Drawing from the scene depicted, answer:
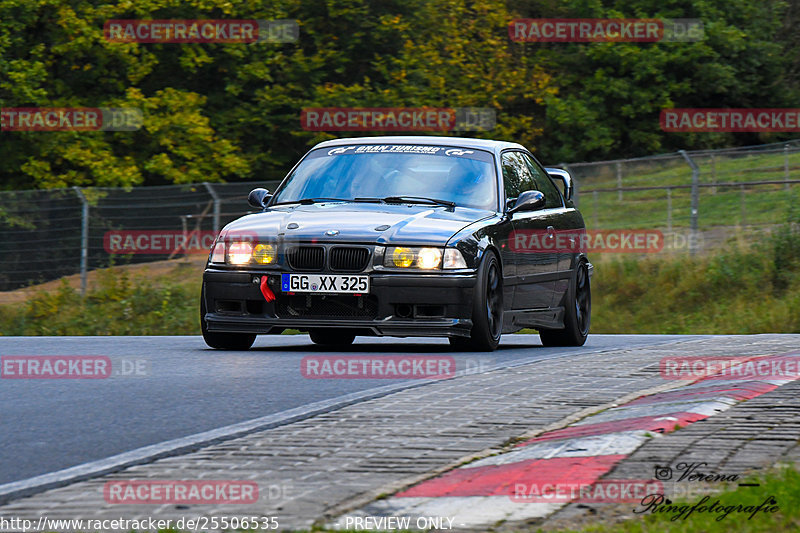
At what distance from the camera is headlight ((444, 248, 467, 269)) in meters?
10.7

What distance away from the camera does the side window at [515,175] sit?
1235 cm

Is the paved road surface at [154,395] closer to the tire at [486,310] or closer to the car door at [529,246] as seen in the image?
the tire at [486,310]

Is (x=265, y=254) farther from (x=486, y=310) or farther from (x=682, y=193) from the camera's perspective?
(x=682, y=193)

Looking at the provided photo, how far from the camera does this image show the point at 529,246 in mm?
12242

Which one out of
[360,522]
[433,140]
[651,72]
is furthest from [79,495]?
[651,72]

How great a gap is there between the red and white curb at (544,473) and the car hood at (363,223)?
345 cm

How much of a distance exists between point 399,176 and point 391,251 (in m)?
1.44

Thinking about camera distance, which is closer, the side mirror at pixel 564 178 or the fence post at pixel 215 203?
the side mirror at pixel 564 178

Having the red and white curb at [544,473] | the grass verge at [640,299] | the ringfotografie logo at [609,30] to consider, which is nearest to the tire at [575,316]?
the red and white curb at [544,473]

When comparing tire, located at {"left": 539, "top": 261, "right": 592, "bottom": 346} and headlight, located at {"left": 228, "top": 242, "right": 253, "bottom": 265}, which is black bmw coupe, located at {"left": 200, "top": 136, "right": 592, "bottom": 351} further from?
tire, located at {"left": 539, "top": 261, "right": 592, "bottom": 346}

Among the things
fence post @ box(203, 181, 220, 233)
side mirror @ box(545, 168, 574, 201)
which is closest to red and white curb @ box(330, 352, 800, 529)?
side mirror @ box(545, 168, 574, 201)

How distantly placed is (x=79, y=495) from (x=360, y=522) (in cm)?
122

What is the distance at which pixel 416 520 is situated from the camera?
15.1 ft

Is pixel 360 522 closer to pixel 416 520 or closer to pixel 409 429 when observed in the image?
pixel 416 520
